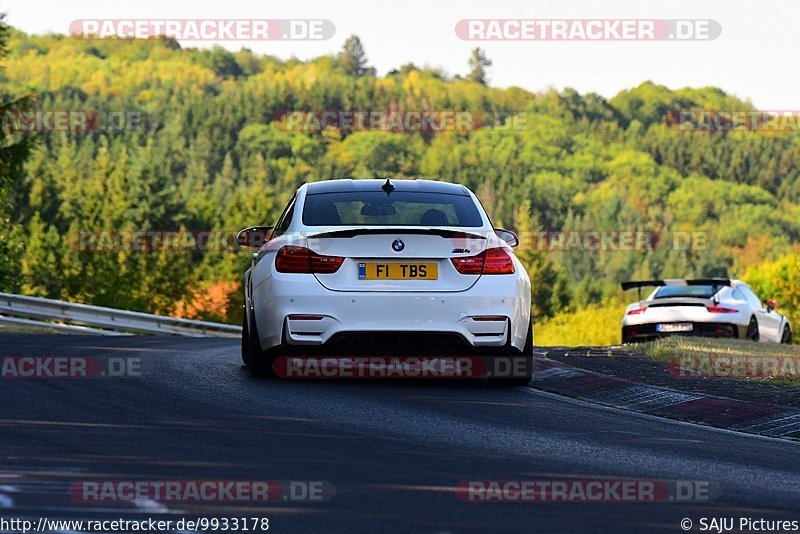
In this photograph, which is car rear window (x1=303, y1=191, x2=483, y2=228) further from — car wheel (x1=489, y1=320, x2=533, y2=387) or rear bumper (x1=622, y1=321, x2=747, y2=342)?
rear bumper (x1=622, y1=321, x2=747, y2=342)

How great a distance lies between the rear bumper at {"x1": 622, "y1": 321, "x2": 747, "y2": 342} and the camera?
2208cm

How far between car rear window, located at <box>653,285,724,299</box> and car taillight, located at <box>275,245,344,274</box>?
43.4 ft

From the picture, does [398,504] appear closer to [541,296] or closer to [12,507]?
[12,507]

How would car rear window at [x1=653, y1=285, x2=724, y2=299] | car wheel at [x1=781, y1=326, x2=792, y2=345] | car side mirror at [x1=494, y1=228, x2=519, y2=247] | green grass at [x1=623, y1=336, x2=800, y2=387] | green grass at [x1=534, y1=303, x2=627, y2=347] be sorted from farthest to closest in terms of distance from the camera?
1. green grass at [x1=534, y1=303, x2=627, y2=347]
2. car wheel at [x1=781, y1=326, x2=792, y2=345]
3. car rear window at [x1=653, y1=285, x2=724, y2=299]
4. green grass at [x1=623, y1=336, x2=800, y2=387]
5. car side mirror at [x1=494, y1=228, x2=519, y2=247]

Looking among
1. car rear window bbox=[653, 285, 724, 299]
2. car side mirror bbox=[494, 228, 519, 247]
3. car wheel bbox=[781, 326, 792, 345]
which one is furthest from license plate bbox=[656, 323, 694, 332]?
car side mirror bbox=[494, 228, 519, 247]

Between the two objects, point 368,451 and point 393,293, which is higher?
point 393,293

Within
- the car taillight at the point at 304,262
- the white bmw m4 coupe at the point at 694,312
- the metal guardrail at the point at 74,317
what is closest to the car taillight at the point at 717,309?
the white bmw m4 coupe at the point at 694,312

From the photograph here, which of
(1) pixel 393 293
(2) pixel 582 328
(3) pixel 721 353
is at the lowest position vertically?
(2) pixel 582 328

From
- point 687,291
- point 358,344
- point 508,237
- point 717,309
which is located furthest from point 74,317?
point 358,344

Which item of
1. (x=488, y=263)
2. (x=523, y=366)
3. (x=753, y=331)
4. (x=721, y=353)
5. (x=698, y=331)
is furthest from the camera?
(x=753, y=331)

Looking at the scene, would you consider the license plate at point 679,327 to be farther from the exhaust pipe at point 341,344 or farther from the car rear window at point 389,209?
the exhaust pipe at point 341,344

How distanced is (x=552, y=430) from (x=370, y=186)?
12.6 ft

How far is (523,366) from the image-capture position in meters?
11.0

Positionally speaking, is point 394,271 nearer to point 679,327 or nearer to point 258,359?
point 258,359
